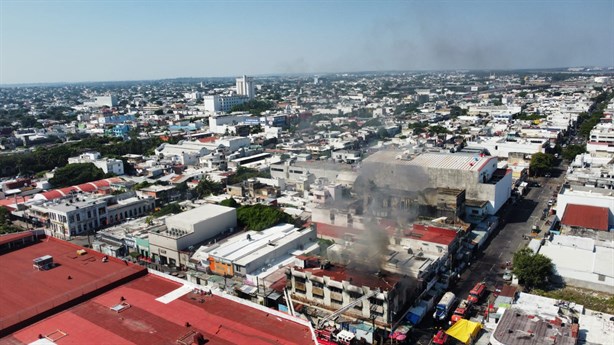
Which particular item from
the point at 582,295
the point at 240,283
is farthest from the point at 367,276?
the point at 582,295

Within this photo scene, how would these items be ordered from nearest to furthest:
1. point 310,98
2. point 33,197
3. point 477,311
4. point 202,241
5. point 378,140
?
1. point 477,311
2. point 202,241
3. point 33,197
4. point 378,140
5. point 310,98

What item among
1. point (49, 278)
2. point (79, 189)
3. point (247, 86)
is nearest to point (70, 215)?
point (79, 189)

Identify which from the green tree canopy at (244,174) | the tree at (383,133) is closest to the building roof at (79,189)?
the green tree canopy at (244,174)

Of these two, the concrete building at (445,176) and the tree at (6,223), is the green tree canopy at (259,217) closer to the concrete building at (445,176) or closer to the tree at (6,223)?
the concrete building at (445,176)

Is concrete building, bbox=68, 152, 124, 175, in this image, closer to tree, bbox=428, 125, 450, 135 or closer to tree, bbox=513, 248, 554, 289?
tree, bbox=513, 248, 554, 289

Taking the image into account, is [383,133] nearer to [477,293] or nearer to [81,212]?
[81,212]

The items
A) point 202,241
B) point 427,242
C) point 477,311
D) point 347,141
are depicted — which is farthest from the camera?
point 347,141

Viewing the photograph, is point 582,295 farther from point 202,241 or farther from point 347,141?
point 347,141
